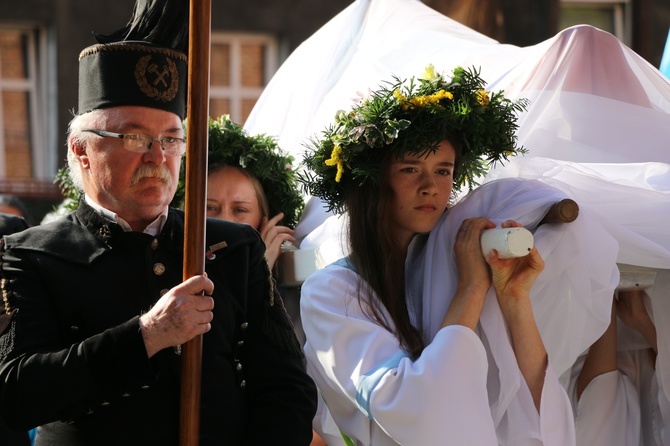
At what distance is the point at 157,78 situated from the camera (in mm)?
2889

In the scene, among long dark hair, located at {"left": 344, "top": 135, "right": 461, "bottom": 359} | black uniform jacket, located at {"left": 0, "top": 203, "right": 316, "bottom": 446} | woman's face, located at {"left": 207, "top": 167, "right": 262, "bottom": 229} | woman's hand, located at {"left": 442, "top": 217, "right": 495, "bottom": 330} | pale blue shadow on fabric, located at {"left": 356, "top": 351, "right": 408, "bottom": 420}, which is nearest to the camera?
black uniform jacket, located at {"left": 0, "top": 203, "right": 316, "bottom": 446}

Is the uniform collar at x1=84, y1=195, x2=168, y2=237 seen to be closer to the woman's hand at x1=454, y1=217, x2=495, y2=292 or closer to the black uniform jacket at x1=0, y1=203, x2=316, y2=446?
the black uniform jacket at x1=0, y1=203, x2=316, y2=446

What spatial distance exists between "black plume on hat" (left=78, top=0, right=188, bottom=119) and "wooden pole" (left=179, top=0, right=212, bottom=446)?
0.20 meters

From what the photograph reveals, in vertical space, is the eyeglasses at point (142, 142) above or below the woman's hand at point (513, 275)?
above

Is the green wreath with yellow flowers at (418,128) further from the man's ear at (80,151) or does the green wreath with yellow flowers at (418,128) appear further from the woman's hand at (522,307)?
the man's ear at (80,151)

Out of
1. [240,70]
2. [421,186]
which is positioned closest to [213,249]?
[421,186]

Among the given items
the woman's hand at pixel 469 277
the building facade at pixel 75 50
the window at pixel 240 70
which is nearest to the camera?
the woman's hand at pixel 469 277

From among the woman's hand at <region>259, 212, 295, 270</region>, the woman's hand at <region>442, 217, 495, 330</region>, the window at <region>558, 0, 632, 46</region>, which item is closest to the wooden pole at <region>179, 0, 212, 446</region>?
the woman's hand at <region>442, 217, 495, 330</region>

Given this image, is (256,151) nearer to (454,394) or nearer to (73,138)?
(73,138)

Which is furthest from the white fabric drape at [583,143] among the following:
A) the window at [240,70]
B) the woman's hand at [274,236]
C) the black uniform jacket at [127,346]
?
the window at [240,70]

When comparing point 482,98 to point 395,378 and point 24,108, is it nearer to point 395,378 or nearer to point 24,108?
point 395,378

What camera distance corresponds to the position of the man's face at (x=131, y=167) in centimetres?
279

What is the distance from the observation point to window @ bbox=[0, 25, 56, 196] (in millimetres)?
11570

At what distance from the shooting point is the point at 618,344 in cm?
370
